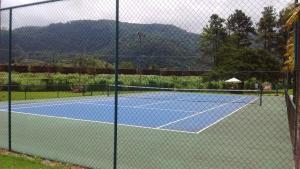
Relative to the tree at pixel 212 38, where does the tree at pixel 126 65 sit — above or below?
below

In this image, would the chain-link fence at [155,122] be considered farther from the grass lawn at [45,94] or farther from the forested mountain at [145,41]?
the grass lawn at [45,94]

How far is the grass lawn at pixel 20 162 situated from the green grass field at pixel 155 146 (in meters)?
0.37

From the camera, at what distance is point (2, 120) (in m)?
14.0

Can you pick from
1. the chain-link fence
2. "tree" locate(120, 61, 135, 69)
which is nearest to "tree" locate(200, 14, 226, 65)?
the chain-link fence

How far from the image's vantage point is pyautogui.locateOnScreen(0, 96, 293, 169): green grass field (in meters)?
7.43

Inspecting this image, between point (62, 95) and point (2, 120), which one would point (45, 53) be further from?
point (62, 95)

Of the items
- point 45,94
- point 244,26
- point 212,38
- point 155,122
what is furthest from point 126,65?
point 45,94

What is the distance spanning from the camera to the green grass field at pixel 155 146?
24.4 ft

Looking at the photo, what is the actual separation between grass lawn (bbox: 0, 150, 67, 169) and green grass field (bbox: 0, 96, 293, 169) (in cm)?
37

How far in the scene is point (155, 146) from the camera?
30.0 ft

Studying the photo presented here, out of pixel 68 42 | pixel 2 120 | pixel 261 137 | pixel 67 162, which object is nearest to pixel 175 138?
pixel 261 137

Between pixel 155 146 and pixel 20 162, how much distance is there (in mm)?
3263

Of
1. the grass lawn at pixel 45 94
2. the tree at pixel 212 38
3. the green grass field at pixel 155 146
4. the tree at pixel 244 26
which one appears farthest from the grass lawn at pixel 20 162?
the grass lawn at pixel 45 94

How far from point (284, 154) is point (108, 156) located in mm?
3734
